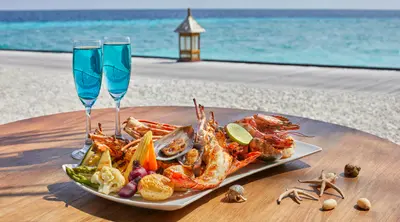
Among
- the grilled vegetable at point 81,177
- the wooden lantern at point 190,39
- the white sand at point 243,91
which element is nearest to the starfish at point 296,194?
the grilled vegetable at point 81,177

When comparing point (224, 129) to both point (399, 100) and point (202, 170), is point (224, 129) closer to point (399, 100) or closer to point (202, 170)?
point (202, 170)

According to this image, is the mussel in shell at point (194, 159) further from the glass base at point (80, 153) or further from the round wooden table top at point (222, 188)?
the glass base at point (80, 153)

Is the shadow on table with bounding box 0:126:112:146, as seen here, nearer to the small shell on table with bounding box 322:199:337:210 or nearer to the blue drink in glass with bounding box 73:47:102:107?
the blue drink in glass with bounding box 73:47:102:107

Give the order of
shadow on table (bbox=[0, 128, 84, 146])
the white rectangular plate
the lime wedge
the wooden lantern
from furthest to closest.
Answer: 1. the wooden lantern
2. shadow on table (bbox=[0, 128, 84, 146])
3. the lime wedge
4. the white rectangular plate

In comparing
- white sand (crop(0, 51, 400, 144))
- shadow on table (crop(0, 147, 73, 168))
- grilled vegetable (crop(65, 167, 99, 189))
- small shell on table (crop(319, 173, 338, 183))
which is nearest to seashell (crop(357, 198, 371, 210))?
small shell on table (crop(319, 173, 338, 183))

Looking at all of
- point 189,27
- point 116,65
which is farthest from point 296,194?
point 189,27

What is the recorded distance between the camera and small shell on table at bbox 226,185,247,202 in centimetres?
113

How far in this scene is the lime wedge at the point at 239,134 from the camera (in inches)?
53.0

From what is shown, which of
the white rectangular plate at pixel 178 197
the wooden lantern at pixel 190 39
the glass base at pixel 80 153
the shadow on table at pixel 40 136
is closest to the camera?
the white rectangular plate at pixel 178 197

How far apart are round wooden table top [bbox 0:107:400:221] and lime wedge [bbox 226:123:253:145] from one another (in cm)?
10

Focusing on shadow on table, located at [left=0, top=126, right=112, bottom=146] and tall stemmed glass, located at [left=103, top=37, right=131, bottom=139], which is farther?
shadow on table, located at [left=0, top=126, right=112, bottom=146]

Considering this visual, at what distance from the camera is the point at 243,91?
24.2 feet

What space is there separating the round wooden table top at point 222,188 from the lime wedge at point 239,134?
100mm

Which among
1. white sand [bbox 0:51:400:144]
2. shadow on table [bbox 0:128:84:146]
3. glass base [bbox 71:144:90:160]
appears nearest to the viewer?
glass base [bbox 71:144:90:160]
